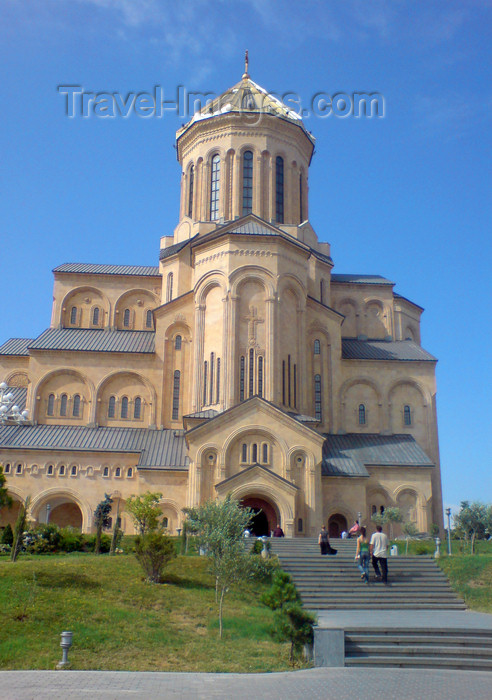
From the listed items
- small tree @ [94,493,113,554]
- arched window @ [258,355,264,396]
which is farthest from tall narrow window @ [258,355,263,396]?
small tree @ [94,493,113,554]

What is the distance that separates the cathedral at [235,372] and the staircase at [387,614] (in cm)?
637

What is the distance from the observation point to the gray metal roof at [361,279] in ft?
145

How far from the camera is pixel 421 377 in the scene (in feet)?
129

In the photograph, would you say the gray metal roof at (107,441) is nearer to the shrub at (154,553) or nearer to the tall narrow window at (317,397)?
the tall narrow window at (317,397)

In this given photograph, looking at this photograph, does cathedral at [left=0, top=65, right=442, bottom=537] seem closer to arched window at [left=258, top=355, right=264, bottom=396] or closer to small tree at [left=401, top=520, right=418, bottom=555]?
arched window at [left=258, top=355, right=264, bottom=396]

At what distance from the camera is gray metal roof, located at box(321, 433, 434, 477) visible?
33.1 m

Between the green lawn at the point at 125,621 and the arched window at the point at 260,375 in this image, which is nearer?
the green lawn at the point at 125,621

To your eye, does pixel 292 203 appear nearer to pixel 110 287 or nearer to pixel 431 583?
pixel 110 287

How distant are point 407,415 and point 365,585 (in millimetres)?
20115

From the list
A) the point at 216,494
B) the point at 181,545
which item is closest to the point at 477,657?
the point at 181,545

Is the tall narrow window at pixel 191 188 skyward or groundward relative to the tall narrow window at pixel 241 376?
skyward

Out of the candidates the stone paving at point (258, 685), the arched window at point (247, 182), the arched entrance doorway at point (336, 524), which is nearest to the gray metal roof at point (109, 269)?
the arched window at point (247, 182)

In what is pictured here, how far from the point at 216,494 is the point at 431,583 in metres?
11.7

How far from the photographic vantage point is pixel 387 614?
1714cm
